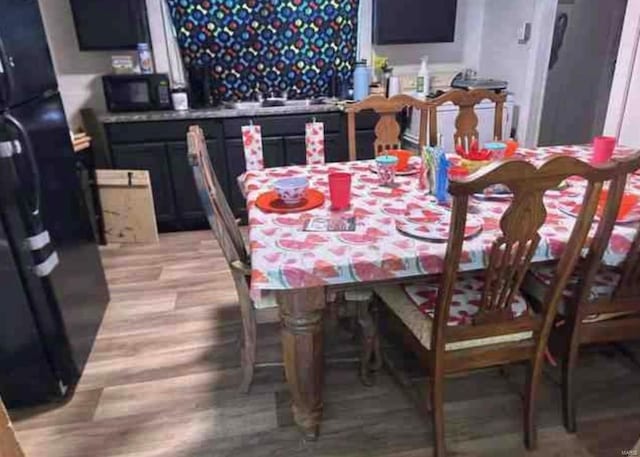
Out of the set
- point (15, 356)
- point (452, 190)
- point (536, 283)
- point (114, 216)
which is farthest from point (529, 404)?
point (114, 216)

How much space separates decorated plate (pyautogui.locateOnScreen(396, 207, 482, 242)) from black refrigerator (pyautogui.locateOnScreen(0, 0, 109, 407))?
1.32 metres

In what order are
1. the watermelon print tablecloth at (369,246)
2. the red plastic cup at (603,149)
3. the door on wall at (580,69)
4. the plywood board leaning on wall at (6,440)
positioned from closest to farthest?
the plywood board leaning on wall at (6,440) → the watermelon print tablecloth at (369,246) → the red plastic cup at (603,149) → the door on wall at (580,69)

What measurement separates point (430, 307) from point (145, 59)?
9.15 ft

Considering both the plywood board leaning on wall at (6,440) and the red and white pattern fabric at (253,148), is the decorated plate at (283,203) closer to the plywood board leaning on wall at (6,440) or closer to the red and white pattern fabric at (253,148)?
the red and white pattern fabric at (253,148)

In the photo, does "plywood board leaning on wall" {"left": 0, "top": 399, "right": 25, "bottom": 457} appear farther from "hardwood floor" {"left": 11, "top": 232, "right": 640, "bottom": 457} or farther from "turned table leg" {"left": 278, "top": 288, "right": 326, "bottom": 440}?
"hardwood floor" {"left": 11, "top": 232, "right": 640, "bottom": 457}

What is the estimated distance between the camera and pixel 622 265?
4.66 feet

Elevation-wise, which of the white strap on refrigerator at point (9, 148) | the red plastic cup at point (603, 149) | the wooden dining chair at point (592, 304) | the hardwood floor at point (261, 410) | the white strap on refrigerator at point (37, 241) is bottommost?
the hardwood floor at point (261, 410)

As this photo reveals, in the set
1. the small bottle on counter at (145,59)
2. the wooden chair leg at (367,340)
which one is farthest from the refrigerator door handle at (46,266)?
the small bottle on counter at (145,59)

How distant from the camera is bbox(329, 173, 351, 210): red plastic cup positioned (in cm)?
158

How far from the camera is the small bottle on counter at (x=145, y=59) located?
10.4ft

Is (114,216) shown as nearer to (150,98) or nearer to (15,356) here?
(150,98)

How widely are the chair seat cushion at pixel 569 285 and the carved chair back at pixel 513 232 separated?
0.21m

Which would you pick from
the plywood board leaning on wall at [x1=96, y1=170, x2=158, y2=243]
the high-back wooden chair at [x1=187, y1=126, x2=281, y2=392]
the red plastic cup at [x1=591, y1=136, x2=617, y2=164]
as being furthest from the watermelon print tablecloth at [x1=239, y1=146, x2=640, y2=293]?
the plywood board leaning on wall at [x1=96, y1=170, x2=158, y2=243]

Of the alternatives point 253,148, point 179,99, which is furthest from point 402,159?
point 179,99
